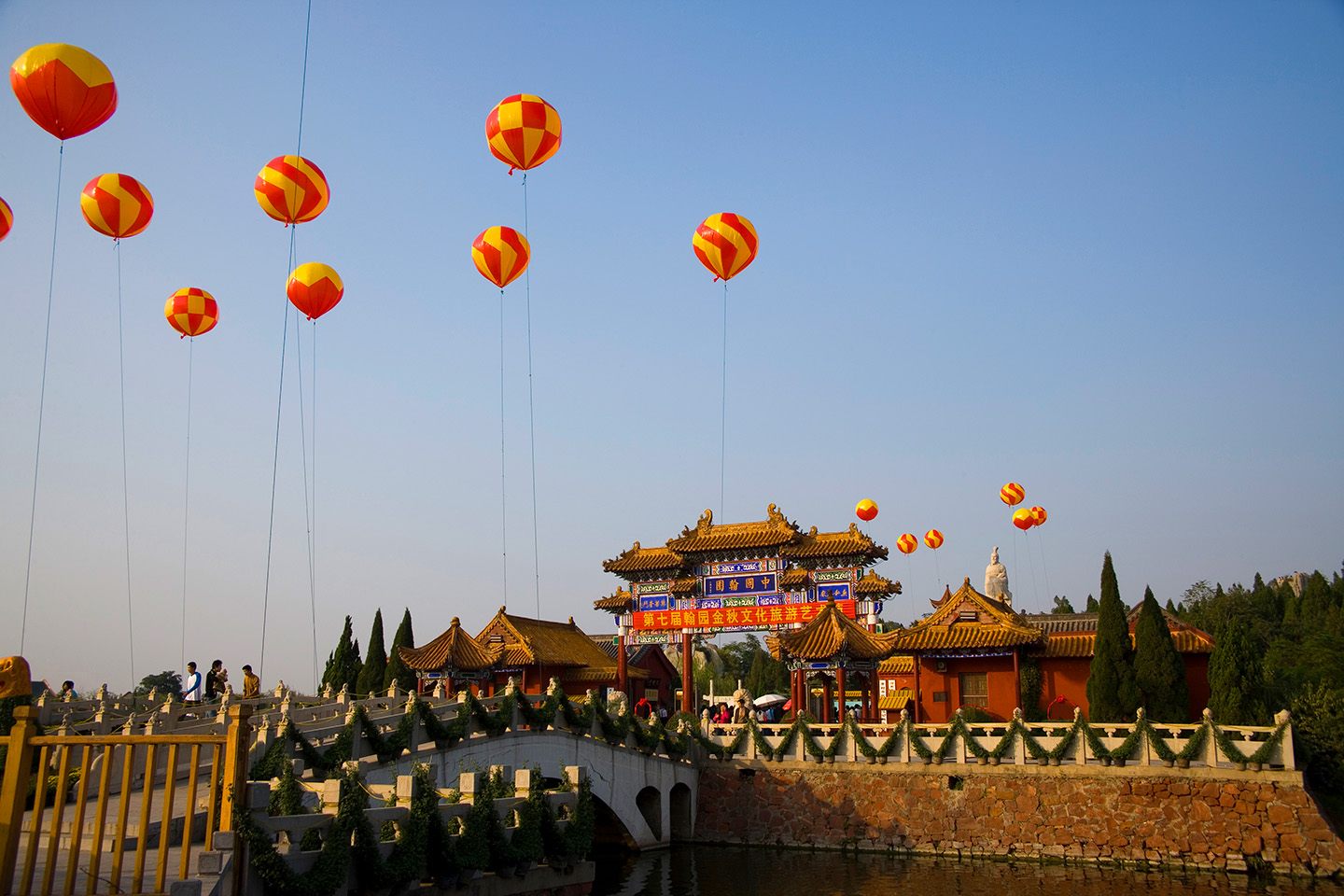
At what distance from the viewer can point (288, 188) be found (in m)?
17.4

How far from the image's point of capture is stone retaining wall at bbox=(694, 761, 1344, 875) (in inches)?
802

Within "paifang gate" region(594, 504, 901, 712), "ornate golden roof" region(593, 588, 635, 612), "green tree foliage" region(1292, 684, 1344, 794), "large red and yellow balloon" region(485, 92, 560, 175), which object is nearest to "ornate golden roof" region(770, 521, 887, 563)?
"paifang gate" region(594, 504, 901, 712)

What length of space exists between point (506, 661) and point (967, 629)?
14416 mm

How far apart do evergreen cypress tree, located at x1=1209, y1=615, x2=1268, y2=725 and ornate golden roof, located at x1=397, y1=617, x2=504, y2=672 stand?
20508mm

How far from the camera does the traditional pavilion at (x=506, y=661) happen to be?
3281cm

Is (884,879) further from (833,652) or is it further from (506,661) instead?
(506,661)

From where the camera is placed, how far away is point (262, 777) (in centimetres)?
1243

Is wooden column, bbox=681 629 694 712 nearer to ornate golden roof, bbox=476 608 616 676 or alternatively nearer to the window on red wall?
ornate golden roof, bbox=476 608 616 676

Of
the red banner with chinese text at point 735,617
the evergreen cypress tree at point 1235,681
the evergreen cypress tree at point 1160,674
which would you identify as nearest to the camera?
the evergreen cypress tree at point 1235,681

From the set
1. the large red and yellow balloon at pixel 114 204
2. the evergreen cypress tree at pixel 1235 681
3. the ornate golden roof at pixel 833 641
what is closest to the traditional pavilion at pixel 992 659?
the ornate golden roof at pixel 833 641

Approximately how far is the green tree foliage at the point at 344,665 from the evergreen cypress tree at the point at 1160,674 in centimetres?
2646

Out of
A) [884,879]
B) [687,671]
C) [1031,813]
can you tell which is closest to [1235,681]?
[1031,813]

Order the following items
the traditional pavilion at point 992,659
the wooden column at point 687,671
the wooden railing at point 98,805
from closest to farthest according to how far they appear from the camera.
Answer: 1. the wooden railing at point 98,805
2. the traditional pavilion at point 992,659
3. the wooden column at point 687,671

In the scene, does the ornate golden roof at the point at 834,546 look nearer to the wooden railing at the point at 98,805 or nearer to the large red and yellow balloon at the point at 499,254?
the large red and yellow balloon at the point at 499,254
